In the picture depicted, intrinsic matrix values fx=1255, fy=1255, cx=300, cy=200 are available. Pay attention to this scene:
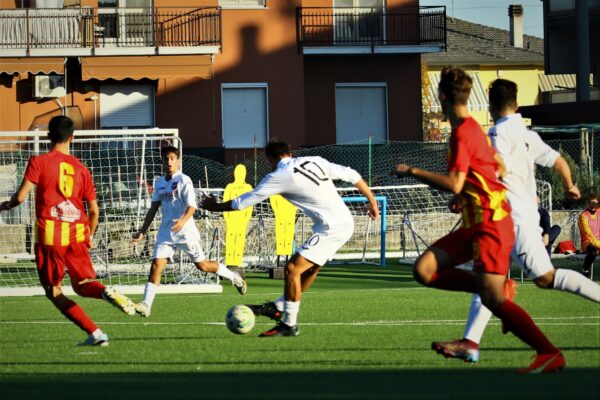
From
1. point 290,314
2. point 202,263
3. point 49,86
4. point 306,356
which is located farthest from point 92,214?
point 49,86

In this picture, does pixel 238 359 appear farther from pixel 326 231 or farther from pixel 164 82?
pixel 164 82

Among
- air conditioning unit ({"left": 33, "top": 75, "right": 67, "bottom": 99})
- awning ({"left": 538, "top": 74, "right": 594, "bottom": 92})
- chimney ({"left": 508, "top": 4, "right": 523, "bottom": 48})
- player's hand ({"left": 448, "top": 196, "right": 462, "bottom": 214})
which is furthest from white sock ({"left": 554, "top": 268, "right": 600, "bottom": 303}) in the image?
chimney ({"left": 508, "top": 4, "right": 523, "bottom": 48})

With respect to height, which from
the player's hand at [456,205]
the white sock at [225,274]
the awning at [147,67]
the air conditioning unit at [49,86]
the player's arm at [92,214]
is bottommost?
the white sock at [225,274]

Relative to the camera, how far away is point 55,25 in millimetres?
36875

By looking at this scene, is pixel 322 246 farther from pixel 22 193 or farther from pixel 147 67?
pixel 147 67

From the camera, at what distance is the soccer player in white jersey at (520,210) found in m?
8.95

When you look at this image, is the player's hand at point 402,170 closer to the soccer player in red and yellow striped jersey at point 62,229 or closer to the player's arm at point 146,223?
the soccer player in red and yellow striped jersey at point 62,229

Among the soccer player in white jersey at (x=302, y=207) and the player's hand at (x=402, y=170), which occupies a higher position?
the player's hand at (x=402, y=170)

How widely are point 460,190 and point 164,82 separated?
3048cm

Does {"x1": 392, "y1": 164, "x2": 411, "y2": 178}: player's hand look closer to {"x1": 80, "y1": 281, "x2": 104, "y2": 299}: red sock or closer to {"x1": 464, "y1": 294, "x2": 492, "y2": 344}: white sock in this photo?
{"x1": 464, "y1": 294, "x2": 492, "y2": 344}: white sock

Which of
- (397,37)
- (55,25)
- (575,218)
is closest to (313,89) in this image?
(397,37)

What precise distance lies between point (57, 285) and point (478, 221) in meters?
4.27

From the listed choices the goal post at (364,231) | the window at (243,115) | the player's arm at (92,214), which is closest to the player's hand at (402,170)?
the player's arm at (92,214)

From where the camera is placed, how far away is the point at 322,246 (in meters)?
12.1
